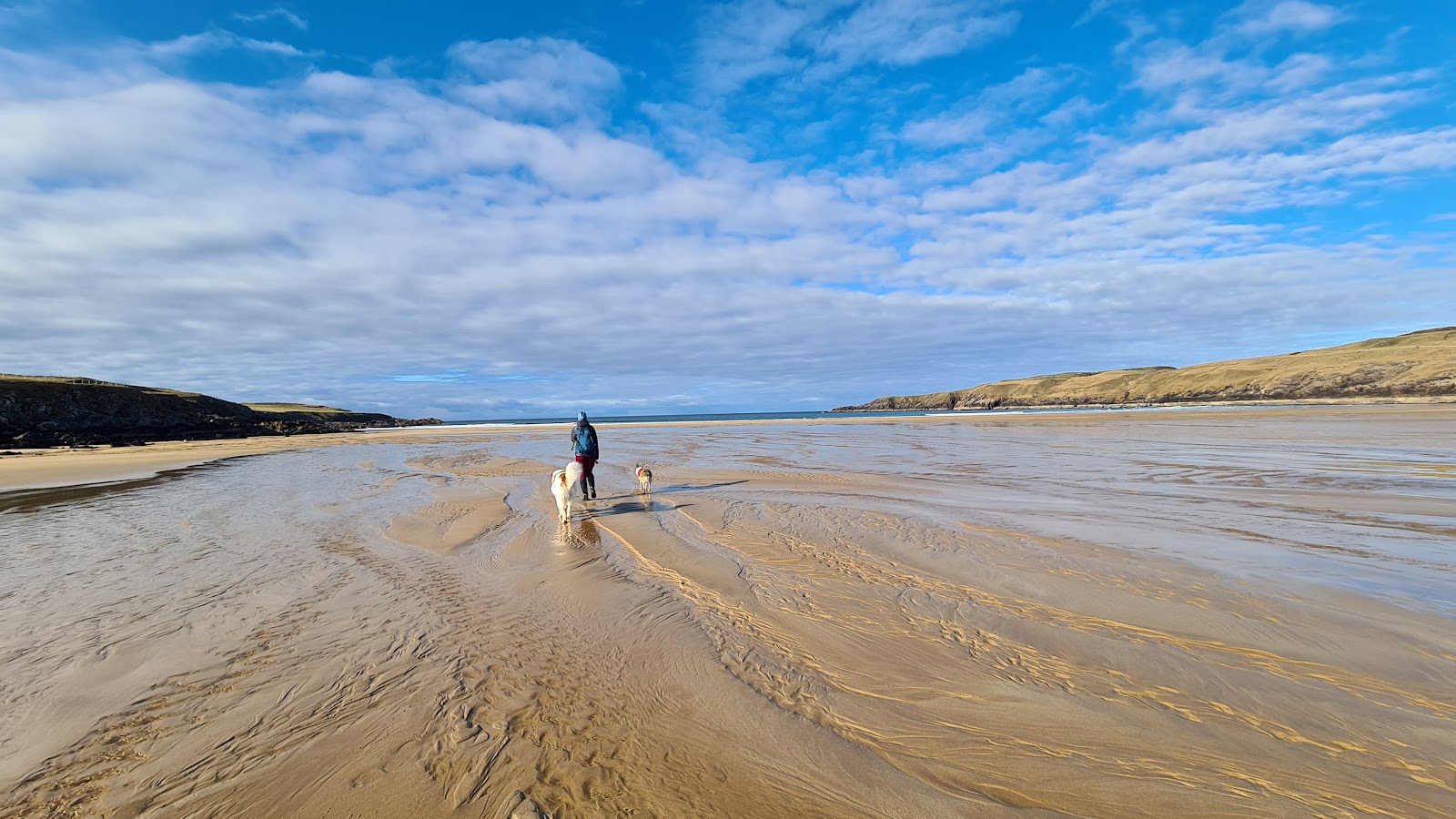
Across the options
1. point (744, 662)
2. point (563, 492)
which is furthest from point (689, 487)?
point (744, 662)

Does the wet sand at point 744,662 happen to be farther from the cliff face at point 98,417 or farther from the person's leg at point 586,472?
the cliff face at point 98,417

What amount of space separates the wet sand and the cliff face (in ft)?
124

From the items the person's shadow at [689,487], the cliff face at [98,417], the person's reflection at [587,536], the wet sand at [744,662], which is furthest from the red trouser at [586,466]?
the cliff face at [98,417]

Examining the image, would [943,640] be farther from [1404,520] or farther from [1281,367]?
[1281,367]

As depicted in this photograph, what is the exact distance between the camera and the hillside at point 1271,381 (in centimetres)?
6312

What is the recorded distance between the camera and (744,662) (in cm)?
530

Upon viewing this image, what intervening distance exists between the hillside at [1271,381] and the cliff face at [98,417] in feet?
374

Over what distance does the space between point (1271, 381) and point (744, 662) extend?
341 feet

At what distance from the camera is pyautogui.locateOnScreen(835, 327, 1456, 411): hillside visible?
63.1 metres

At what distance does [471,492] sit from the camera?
16.2 m

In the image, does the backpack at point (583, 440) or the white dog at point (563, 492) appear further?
the backpack at point (583, 440)

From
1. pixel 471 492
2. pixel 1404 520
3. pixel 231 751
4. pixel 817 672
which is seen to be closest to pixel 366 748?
pixel 231 751

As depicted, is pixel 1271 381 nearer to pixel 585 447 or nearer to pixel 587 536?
pixel 585 447

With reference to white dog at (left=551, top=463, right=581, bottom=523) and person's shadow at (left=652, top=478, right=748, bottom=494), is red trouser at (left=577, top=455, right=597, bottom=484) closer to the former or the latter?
person's shadow at (left=652, top=478, right=748, bottom=494)
